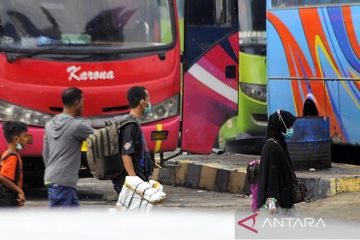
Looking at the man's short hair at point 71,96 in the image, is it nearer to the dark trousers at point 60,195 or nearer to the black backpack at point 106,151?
the black backpack at point 106,151

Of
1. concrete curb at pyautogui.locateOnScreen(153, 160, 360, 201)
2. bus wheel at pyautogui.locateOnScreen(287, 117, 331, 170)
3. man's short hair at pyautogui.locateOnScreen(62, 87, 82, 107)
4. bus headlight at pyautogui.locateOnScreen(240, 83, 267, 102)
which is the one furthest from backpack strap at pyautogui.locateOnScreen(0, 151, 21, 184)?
bus headlight at pyautogui.locateOnScreen(240, 83, 267, 102)

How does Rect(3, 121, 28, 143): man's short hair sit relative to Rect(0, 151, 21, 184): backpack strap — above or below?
above

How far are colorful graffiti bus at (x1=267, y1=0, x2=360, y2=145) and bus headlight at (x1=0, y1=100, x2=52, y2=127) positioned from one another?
14.1 feet

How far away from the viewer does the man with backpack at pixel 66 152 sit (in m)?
8.94

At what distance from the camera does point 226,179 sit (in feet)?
47.7

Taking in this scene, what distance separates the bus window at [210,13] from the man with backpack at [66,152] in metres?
3.83

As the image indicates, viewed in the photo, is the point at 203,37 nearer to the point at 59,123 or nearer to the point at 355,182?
the point at 355,182

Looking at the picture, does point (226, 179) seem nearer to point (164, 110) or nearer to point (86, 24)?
point (164, 110)

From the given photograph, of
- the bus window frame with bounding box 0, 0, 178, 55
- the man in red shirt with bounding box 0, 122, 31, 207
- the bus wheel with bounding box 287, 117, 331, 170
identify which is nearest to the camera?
the man in red shirt with bounding box 0, 122, 31, 207

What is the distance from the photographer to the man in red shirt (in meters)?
9.06

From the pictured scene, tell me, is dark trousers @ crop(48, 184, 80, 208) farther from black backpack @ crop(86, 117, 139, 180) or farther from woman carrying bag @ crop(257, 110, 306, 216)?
woman carrying bag @ crop(257, 110, 306, 216)

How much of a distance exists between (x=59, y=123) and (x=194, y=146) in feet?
14.8

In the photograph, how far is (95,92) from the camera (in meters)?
12.5

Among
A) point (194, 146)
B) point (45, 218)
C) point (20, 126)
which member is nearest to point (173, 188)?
point (194, 146)
